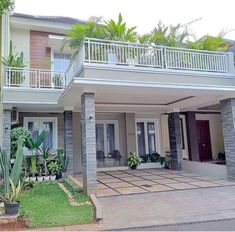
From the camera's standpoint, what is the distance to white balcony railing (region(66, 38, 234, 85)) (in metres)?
8.99

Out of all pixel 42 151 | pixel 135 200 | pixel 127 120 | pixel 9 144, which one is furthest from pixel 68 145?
pixel 135 200

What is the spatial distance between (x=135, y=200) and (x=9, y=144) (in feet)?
23.2

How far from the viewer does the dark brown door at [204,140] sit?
18.2 m

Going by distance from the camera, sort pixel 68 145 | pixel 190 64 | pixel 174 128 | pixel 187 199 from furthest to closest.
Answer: pixel 174 128
pixel 68 145
pixel 190 64
pixel 187 199

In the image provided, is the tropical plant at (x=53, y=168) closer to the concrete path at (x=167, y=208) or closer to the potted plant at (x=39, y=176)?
the potted plant at (x=39, y=176)

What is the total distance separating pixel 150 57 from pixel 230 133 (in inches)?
182

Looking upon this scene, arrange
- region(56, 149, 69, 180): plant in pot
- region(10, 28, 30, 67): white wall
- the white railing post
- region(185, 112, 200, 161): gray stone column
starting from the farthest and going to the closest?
region(185, 112, 200, 161): gray stone column → region(10, 28, 30, 67): white wall → region(56, 149, 69, 180): plant in pot → the white railing post

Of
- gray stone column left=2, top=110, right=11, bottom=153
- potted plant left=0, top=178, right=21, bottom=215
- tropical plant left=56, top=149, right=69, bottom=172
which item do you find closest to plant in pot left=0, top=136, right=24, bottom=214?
potted plant left=0, top=178, right=21, bottom=215

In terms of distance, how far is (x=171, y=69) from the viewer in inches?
385

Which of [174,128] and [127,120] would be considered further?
[127,120]

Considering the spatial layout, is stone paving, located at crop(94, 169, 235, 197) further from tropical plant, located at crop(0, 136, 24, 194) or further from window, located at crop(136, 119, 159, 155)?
window, located at crop(136, 119, 159, 155)

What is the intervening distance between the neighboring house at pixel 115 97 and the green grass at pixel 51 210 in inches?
49.7

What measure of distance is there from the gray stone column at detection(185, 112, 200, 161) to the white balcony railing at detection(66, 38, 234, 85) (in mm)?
6360

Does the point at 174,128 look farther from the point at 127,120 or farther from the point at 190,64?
the point at 190,64
